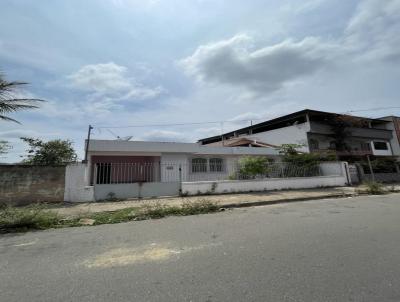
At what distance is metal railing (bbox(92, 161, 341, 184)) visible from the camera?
13.7 metres

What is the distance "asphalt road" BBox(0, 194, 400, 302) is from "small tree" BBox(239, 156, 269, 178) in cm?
885

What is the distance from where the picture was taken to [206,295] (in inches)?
114

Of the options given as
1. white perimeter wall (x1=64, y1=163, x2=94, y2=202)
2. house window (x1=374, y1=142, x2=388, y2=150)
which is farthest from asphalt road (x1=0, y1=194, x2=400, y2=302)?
house window (x1=374, y1=142, x2=388, y2=150)

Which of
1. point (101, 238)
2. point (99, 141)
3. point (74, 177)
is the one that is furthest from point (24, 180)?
point (101, 238)

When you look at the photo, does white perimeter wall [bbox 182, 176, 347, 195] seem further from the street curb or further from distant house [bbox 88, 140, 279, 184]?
the street curb

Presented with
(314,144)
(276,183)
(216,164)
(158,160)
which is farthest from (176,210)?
(314,144)

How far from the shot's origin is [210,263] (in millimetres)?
3895

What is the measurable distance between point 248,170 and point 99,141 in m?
9.59

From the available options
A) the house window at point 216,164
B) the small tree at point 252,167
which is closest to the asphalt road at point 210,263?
the small tree at point 252,167

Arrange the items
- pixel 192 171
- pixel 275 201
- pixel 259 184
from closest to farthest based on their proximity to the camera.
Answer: pixel 275 201 → pixel 259 184 → pixel 192 171

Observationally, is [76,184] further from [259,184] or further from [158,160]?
[259,184]

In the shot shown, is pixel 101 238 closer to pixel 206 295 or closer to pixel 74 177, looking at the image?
pixel 206 295

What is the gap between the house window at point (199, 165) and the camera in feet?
59.7

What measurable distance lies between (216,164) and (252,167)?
480 cm
